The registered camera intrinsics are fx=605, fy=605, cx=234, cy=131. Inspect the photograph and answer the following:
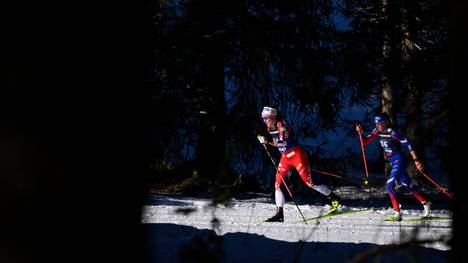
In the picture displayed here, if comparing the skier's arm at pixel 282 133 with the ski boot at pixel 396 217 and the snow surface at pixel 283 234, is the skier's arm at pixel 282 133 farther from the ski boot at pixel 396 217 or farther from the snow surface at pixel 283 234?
→ the ski boot at pixel 396 217

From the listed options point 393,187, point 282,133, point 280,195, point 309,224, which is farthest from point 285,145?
point 393,187

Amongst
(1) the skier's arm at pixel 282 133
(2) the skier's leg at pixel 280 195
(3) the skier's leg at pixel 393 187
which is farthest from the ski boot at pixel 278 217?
(3) the skier's leg at pixel 393 187

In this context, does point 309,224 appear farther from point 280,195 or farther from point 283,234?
point 283,234

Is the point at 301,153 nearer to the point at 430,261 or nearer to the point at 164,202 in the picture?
the point at 164,202

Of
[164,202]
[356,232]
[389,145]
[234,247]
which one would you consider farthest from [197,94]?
[234,247]

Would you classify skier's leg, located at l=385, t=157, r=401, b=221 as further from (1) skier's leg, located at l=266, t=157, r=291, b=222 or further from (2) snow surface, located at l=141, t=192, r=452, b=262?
(1) skier's leg, located at l=266, t=157, r=291, b=222

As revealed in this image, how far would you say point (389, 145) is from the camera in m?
9.98

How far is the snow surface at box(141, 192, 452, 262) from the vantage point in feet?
16.0

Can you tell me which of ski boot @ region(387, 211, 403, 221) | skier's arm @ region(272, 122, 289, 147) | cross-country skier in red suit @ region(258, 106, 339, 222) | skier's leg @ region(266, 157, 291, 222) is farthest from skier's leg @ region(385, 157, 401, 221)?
skier's arm @ region(272, 122, 289, 147)

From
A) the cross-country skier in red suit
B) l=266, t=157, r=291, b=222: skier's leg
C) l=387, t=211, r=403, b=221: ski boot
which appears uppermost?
the cross-country skier in red suit

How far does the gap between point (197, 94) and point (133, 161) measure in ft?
37.7

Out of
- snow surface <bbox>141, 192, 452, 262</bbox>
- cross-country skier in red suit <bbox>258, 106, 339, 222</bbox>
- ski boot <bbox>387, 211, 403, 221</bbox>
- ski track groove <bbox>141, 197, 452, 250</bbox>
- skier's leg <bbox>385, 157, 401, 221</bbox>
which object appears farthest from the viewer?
cross-country skier in red suit <bbox>258, 106, 339, 222</bbox>

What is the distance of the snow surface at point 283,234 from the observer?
488 cm

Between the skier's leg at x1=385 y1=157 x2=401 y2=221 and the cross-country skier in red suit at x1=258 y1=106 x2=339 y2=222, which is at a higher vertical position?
the cross-country skier in red suit at x1=258 y1=106 x2=339 y2=222
